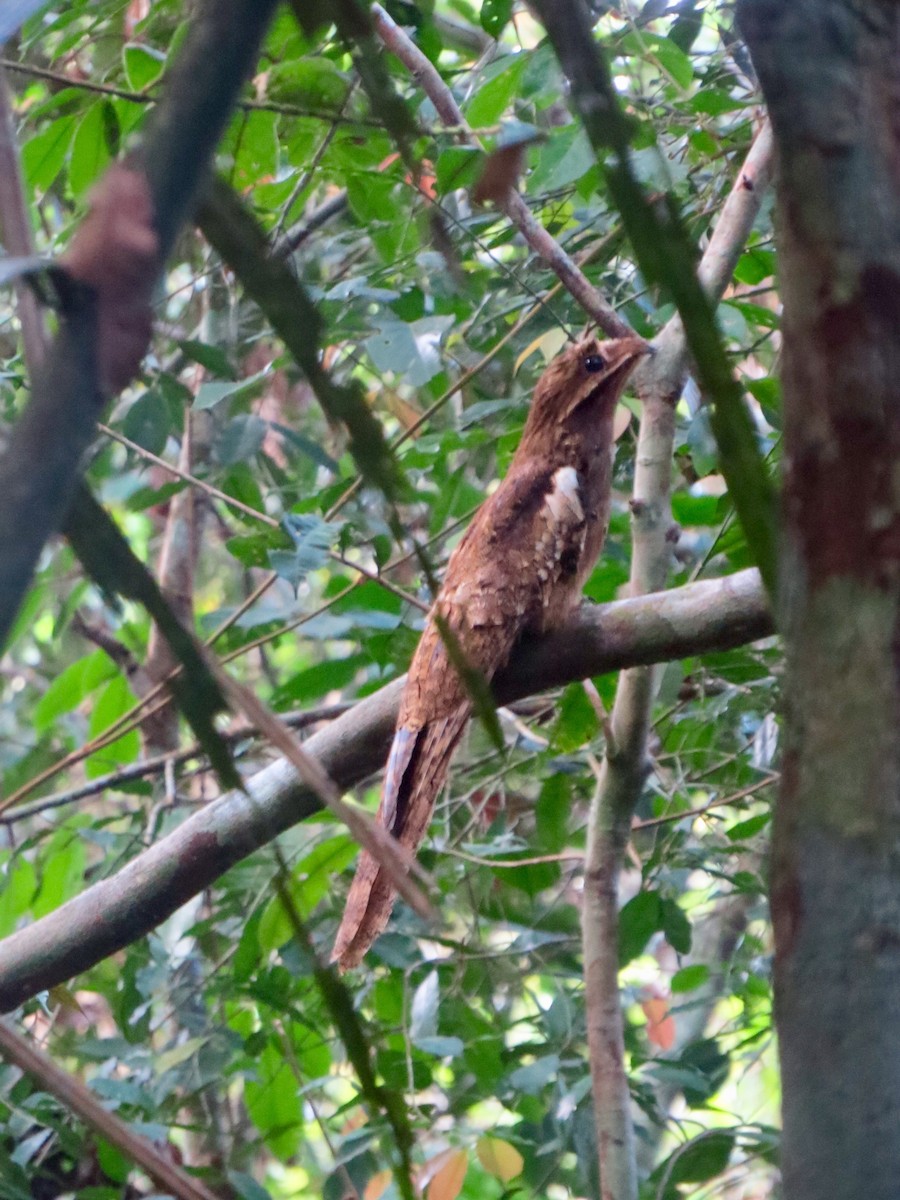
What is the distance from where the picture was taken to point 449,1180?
2.18 metres

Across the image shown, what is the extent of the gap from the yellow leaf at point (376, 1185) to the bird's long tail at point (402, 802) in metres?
0.54

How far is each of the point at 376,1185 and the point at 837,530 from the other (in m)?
2.26

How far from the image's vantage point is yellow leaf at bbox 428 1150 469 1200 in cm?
217

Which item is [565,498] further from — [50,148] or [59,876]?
[59,876]

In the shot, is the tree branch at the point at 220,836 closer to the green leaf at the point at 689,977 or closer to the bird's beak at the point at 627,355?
the bird's beak at the point at 627,355

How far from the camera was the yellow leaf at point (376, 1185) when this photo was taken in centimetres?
243

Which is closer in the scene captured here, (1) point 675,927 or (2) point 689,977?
(1) point 675,927

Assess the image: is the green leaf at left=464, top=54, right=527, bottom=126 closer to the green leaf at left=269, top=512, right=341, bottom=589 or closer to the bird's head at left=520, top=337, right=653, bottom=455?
the bird's head at left=520, top=337, right=653, bottom=455

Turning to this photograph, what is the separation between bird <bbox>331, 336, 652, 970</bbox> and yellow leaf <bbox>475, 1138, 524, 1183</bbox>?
51cm

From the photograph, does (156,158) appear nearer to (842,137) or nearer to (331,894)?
(842,137)

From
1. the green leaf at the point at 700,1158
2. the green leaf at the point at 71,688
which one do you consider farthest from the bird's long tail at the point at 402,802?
the green leaf at the point at 71,688

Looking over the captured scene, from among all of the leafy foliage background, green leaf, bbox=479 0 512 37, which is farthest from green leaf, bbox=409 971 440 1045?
green leaf, bbox=479 0 512 37

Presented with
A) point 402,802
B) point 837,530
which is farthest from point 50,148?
point 837,530

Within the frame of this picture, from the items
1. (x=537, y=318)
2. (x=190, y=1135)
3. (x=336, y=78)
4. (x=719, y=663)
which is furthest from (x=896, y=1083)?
(x=190, y=1135)
